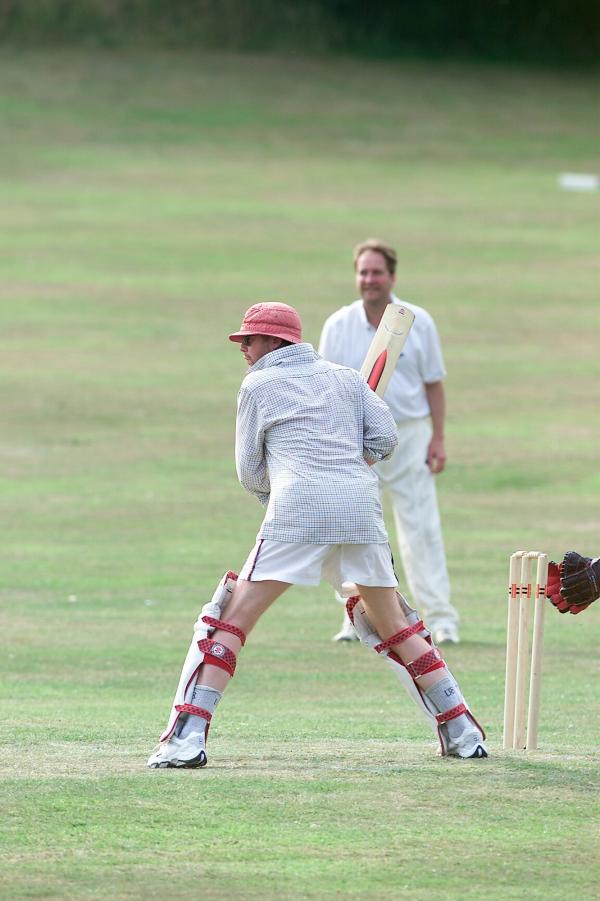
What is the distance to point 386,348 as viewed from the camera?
8.38 meters

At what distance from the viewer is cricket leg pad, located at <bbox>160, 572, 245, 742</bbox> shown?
696 cm

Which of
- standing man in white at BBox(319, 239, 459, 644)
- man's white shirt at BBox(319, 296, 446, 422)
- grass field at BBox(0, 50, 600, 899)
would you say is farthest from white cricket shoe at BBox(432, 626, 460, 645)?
man's white shirt at BBox(319, 296, 446, 422)

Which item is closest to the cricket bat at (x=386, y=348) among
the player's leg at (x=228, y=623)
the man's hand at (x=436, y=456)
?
the player's leg at (x=228, y=623)

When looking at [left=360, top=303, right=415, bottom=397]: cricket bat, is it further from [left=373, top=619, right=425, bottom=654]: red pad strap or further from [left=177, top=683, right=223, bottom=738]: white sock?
[left=177, top=683, right=223, bottom=738]: white sock

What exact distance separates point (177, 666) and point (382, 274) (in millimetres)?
2705

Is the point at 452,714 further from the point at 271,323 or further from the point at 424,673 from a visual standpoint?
the point at 271,323

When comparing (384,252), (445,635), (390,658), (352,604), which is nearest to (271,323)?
(352,604)

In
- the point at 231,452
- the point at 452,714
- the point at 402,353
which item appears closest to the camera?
the point at 452,714

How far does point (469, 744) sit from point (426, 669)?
0.34 m

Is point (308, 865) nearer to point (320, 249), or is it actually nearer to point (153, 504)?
point (153, 504)

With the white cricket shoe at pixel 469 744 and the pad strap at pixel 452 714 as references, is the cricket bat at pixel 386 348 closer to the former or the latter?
the pad strap at pixel 452 714

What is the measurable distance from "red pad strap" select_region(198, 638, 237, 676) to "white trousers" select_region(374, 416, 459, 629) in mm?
4545

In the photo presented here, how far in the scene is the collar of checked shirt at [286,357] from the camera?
723 cm

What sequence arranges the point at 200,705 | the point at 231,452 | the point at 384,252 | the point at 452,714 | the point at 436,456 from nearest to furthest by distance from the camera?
1. the point at 200,705
2. the point at 452,714
3. the point at 384,252
4. the point at 436,456
5. the point at 231,452
